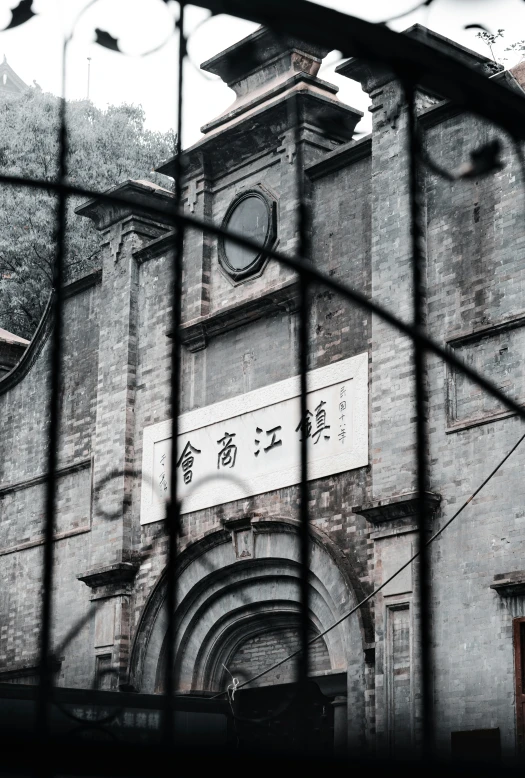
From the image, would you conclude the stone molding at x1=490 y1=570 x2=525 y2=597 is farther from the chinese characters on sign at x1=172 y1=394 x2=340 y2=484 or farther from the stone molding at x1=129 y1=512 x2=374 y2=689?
the chinese characters on sign at x1=172 y1=394 x2=340 y2=484

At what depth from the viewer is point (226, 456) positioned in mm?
14102

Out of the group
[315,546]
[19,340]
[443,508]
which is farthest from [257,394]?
[19,340]

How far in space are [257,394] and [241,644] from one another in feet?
8.77

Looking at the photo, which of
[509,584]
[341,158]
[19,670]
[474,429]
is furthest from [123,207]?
[509,584]

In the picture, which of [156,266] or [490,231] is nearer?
[490,231]

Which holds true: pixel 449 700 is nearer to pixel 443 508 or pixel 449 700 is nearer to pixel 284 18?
pixel 443 508

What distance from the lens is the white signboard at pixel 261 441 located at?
41.8 ft

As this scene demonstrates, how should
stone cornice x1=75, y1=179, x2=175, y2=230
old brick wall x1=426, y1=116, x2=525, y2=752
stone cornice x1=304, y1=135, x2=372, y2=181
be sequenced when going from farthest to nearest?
stone cornice x1=75, y1=179, x2=175, y2=230 < stone cornice x1=304, y1=135, x2=372, y2=181 < old brick wall x1=426, y1=116, x2=525, y2=752

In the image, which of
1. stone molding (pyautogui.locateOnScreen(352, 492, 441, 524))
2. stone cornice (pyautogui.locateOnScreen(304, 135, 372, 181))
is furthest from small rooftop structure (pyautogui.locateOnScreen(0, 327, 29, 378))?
stone molding (pyautogui.locateOnScreen(352, 492, 441, 524))

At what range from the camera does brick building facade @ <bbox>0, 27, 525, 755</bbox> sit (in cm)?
1144

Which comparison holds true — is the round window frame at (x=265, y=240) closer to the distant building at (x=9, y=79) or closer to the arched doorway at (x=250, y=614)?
the arched doorway at (x=250, y=614)

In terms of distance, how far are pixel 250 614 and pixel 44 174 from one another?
1105cm

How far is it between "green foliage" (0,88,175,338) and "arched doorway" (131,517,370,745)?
7945 mm

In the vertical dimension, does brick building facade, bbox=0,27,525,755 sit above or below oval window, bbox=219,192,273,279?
below
